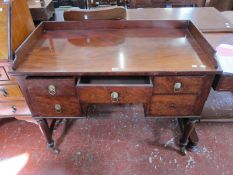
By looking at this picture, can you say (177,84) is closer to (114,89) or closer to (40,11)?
(114,89)

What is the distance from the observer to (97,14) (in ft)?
4.22

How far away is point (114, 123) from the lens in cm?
171

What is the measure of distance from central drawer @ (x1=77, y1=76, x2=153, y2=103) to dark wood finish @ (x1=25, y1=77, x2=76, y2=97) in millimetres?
50

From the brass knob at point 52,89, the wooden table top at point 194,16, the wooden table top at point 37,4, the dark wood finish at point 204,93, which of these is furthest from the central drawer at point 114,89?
the wooden table top at point 37,4

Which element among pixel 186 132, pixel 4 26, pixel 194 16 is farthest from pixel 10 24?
pixel 194 16

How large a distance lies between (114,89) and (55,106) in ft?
1.27

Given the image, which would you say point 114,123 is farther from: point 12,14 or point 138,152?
point 12,14

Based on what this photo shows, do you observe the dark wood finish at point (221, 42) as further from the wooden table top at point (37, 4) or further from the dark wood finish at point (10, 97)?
the wooden table top at point (37, 4)

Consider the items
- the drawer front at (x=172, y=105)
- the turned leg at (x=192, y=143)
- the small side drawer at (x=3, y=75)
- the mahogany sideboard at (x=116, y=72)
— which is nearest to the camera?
the mahogany sideboard at (x=116, y=72)

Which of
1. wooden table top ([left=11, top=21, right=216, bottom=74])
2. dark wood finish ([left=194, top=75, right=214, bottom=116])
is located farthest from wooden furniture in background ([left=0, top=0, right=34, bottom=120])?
dark wood finish ([left=194, top=75, right=214, bottom=116])

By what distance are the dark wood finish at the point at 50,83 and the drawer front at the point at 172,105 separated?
1.50 ft

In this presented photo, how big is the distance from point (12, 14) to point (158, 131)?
1369 millimetres

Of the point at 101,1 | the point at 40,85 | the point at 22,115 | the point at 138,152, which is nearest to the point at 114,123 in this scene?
the point at 138,152

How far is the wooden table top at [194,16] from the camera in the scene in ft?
4.77
